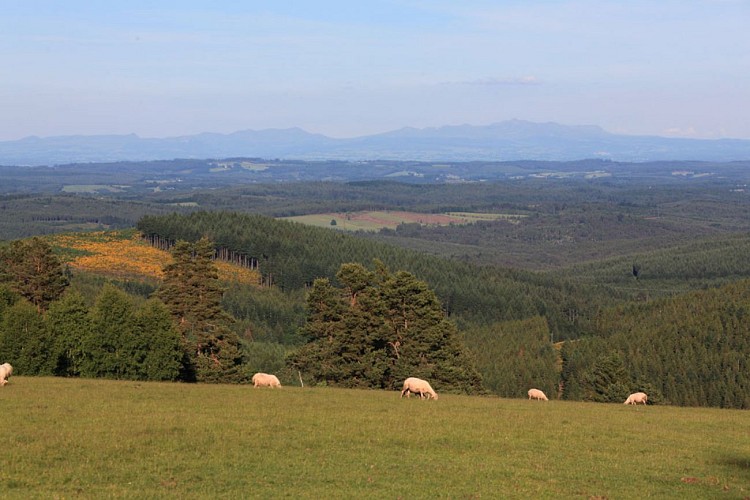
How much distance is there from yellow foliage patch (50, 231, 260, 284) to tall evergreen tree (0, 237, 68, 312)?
3114 inches

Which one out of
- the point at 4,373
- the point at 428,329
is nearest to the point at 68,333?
the point at 4,373

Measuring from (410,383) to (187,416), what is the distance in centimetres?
1596

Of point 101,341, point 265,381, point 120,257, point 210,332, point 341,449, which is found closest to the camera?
point 341,449

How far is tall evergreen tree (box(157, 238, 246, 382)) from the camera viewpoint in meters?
65.1

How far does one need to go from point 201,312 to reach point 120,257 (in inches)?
4337

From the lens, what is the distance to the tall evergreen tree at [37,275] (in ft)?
232

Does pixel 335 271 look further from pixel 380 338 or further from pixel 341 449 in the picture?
pixel 341 449

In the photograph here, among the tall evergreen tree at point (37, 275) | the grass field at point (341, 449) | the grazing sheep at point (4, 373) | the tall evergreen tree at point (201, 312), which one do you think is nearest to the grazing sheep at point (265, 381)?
the grass field at point (341, 449)

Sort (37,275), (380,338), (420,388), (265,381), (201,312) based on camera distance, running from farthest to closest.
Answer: (37,275)
(201,312)
(380,338)
(265,381)
(420,388)

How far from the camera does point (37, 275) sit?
71.0 meters

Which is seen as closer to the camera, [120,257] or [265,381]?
[265,381]

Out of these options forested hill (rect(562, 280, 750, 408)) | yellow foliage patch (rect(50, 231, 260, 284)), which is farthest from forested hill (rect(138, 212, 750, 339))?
forested hill (rect(562, 280, 750, 408))

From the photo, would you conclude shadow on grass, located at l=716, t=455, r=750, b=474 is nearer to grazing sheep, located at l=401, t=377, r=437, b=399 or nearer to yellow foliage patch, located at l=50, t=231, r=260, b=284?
grazing sheep, located at l=401, t=377, r=437, b=399

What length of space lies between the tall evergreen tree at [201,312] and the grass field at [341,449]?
19.5m
